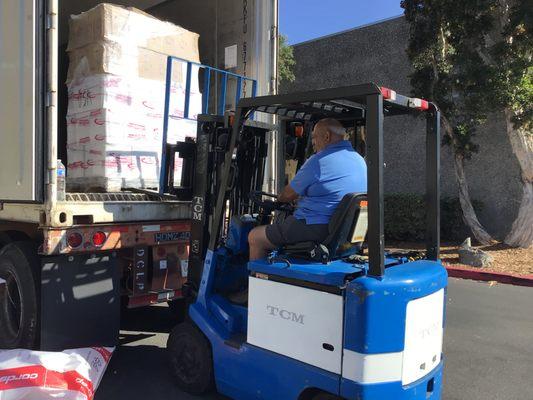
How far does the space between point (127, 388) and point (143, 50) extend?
9.99ft

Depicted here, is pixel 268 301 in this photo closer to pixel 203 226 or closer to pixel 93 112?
pixel 203 226

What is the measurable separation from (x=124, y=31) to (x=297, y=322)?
3220mm

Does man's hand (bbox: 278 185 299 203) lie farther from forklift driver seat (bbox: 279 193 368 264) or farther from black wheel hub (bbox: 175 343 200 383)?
black wheel hub (bbox: 175 343 200 383)

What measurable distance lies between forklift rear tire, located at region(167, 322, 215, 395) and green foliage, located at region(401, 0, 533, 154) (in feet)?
24.8

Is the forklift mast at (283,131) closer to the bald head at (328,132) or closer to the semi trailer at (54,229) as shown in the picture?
the bald head at (328,132)

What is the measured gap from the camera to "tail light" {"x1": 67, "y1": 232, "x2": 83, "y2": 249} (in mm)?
3756

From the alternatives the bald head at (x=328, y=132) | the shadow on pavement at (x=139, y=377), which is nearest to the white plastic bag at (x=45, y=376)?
the shadow on pavement at (x=139, y=377)

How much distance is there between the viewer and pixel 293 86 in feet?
56.7

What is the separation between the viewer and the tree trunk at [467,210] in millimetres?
10711

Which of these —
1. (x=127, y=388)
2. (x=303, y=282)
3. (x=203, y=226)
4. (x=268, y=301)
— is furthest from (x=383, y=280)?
(x=127, y=388)

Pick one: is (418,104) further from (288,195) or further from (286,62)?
(286,62)

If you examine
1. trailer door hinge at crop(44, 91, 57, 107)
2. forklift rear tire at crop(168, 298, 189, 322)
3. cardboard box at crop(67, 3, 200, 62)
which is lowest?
forklift rear tire at crop(168, 298, 189, 322)

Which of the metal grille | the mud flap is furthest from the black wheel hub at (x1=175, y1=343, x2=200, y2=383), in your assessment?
the metal grille

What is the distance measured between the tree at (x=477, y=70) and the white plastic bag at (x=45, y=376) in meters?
8.28
